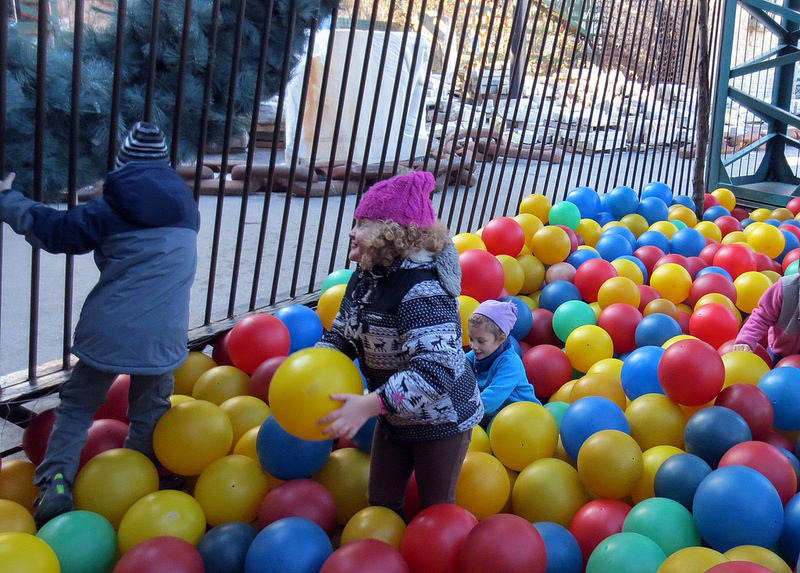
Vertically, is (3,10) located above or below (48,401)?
above

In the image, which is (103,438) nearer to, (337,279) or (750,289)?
(337,279)

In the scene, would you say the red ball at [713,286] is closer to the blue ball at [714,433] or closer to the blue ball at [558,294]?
the blue ball at [558,294]

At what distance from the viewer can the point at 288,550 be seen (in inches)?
88.0

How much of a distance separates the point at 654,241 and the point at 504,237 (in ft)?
4.26

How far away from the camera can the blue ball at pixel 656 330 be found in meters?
3.85

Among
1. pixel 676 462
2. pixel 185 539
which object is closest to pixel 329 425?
pixel 185 539

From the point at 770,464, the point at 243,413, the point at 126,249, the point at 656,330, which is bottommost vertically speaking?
the point at 243,413

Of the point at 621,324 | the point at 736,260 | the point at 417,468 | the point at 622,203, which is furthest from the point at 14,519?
the point at 622,203

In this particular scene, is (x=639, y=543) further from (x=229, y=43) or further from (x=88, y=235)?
(x=229, y=43)

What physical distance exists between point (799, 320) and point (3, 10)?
3.50 m

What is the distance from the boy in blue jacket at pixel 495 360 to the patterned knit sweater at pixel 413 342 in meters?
0.82

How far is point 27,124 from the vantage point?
2.81 m

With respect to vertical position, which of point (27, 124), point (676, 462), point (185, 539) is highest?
point (27, 124)

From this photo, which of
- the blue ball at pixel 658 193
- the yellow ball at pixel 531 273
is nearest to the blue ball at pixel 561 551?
the yellow ball at pixel 531 273
